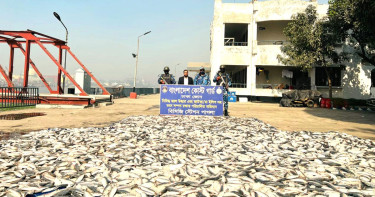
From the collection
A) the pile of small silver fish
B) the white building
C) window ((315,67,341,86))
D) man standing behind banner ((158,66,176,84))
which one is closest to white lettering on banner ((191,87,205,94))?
man standing behind banner ((158,66,176,84))

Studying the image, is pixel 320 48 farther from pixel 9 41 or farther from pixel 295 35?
pixel 9 41

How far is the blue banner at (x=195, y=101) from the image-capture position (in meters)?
10.8

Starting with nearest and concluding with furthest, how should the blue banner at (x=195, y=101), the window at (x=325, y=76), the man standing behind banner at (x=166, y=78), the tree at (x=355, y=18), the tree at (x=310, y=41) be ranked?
the blue banner at (x=195, y=101) < the man standing behind banner at (x=166, y=78) < the tree at (x=355, y=18) < the tree at (x=310, y=41) < the window at (x=325, y=76)

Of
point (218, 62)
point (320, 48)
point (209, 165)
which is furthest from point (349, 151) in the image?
point (218, 62)

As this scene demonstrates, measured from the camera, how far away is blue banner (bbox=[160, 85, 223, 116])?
35.3ft

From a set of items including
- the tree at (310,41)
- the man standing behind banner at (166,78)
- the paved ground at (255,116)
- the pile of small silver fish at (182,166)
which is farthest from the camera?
the tree at (310,41)

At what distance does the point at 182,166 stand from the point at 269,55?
24544 mm

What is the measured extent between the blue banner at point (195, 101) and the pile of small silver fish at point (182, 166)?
15.2 feet

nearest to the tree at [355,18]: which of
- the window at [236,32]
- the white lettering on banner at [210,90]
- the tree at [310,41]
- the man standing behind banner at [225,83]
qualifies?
the tree at [310,41]

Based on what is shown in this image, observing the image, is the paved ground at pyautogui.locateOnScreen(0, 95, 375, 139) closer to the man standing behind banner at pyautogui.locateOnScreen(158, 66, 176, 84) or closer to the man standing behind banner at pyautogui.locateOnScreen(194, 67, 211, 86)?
the man standing behind banner at pyautogui.locateOnScreen(158, 66, 176, 84)

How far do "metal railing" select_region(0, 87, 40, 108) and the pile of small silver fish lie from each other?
12019 millimetres

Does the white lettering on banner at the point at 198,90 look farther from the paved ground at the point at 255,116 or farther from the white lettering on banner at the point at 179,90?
the paved ground at the point at 255,116

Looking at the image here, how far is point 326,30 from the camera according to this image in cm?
2014

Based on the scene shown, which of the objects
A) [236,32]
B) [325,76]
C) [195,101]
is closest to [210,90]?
[195,101]
